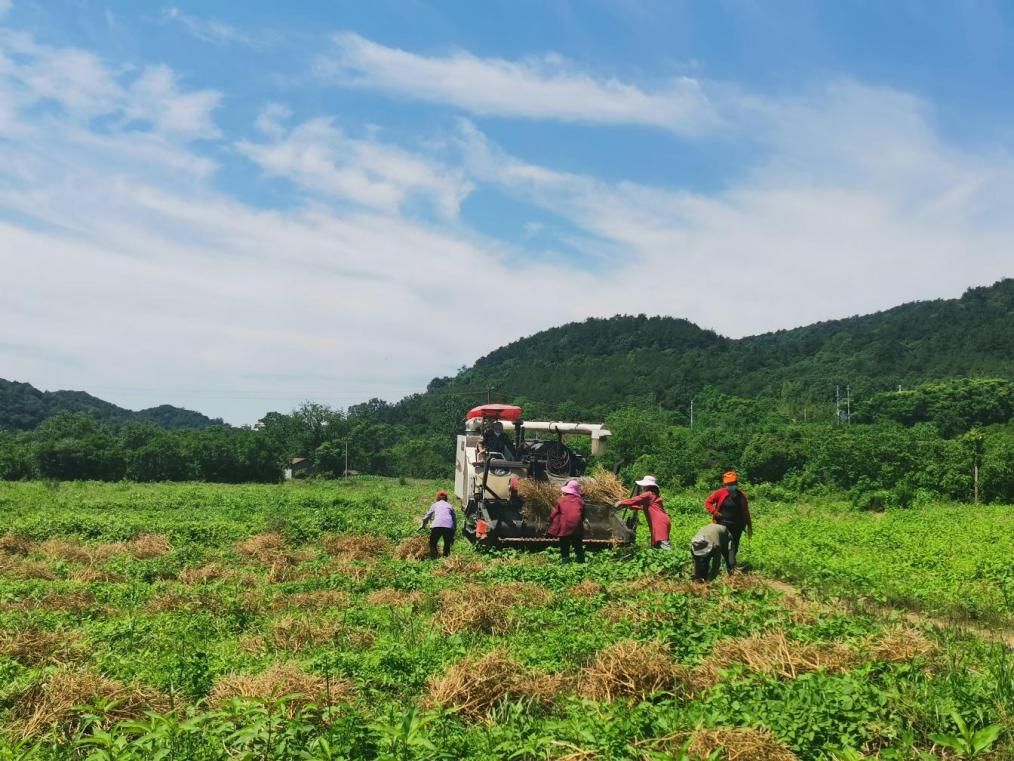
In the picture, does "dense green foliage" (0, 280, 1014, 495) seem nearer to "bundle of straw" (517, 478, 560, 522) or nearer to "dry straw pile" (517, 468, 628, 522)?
"dry straw pile" (517, 468, 628, 522)

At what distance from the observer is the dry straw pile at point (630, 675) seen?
250 inches

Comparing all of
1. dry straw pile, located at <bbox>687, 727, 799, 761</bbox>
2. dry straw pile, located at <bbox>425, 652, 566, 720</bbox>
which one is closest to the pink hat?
dry straw pile, located at <bbox>425, 652, 566, 720</bbox>

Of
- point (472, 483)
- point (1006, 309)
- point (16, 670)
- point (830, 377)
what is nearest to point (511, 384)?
point (830, 377)

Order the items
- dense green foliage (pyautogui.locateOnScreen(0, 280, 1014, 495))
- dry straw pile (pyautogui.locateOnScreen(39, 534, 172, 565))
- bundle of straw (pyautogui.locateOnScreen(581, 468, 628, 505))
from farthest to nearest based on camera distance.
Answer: dense green foliage (pyautogui.locateOnScreen(0, 280, 1014, 495)), bundle of straw (pyautogui.locateOnScreen(581, 468, 628, 505)), dry straw pile (pyautogui.locateOnScreen(39, 534, 172, 565))

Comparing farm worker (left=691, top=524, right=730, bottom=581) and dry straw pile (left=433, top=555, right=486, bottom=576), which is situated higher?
farm worker (left=691, top=524, right=730, bottom=581)

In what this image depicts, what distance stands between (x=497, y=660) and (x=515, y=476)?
10.0 metres

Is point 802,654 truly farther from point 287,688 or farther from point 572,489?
point 572,489

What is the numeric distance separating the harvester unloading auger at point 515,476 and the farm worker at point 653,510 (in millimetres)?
1289

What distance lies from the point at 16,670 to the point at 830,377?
125940mm

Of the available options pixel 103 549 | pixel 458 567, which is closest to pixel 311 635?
pixel 458 567

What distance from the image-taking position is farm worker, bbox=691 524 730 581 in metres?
11.2

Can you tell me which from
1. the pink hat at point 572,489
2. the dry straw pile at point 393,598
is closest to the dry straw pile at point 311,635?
the dry straw pile at point 393,598

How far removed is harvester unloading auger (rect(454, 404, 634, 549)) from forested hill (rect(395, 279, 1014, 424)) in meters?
79.6

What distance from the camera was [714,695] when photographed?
597cm
